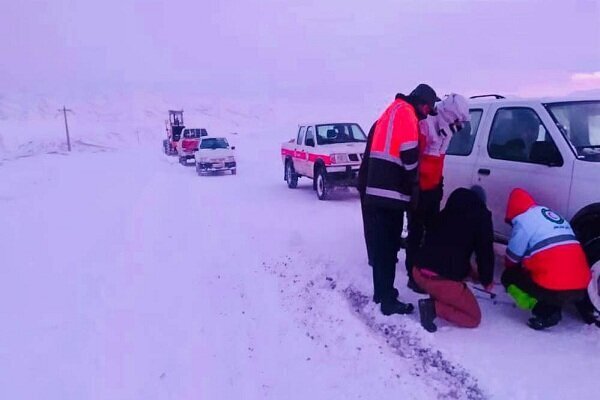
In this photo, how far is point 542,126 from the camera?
454 cm

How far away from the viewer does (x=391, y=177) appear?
13.7 feet

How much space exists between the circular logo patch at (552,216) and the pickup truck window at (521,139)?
0.51 m

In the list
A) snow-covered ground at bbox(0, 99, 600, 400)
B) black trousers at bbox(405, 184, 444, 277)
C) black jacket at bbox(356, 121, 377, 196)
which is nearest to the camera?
snow-covered ground at bbox(0, 99, 600, 400)

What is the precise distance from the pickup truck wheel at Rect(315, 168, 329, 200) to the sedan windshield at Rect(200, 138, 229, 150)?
31.5 feet

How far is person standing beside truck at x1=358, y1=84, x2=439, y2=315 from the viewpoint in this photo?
13.5 ft

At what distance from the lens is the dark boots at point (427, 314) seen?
4109 millimetres

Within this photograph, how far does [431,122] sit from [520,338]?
1993mm

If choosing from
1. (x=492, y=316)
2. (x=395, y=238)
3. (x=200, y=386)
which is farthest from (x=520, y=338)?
(x=200, y=386)

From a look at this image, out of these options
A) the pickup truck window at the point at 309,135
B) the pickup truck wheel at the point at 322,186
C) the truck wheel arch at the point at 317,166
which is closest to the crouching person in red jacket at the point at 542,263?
the pickup truck wheel at the point at 322,186

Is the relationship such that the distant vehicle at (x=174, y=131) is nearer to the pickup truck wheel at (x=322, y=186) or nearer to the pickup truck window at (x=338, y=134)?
the pickup truck window at (x=338, y=134)

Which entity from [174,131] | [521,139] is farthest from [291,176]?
[174,131]

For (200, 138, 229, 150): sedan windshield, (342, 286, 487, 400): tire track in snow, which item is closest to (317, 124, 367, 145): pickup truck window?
(342, 286, 487, 400): tire track in snow

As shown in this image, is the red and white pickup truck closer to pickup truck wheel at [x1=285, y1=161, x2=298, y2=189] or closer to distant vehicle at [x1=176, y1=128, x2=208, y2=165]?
pickup truck wheel at [x1=285, y1=161, x2=298, y2=189]

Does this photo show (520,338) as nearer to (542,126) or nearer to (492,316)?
(492,316)
